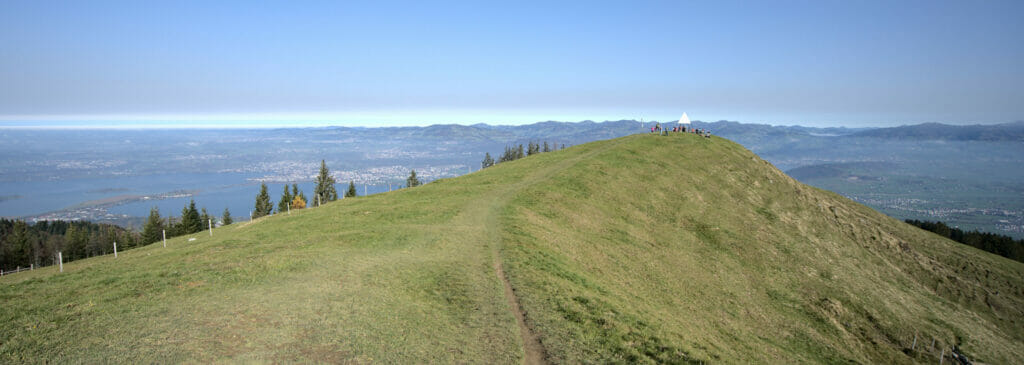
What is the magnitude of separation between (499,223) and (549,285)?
34.7ft

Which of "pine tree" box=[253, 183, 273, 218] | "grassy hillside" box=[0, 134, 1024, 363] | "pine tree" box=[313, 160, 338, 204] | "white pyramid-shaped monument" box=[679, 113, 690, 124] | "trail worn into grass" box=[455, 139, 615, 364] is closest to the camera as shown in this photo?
"grassy hillside" box=[0, 134, 1024, 363]

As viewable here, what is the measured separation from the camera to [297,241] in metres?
26.9

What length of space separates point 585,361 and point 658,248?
68.6 feet

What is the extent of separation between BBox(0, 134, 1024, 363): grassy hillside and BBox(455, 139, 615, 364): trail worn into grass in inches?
5.7

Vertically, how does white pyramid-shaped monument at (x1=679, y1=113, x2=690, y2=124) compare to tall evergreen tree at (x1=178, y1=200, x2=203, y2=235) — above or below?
above

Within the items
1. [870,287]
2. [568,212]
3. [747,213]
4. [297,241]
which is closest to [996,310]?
[870,287]


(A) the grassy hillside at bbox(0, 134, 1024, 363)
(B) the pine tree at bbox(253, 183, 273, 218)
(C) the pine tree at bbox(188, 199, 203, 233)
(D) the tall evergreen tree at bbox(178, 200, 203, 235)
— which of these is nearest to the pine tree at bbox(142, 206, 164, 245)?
(D) the tall evergreen tree at bbox(178, 200, 203, 235)

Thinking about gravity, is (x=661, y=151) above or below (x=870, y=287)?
above

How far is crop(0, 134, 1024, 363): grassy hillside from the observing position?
14375 millimetres

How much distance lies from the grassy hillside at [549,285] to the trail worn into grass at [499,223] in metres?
0.15

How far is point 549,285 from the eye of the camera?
66.2ft

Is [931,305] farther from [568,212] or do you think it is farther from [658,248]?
[568,212]

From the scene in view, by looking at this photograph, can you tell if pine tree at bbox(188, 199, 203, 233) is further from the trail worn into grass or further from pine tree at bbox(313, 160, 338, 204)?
the trail worn into grass

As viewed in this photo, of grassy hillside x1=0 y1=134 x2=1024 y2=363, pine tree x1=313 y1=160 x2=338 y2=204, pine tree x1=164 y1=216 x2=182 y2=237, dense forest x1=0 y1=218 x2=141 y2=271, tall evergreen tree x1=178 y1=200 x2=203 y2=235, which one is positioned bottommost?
dense forest x1=0 y1=218 x2=141 y2=271
